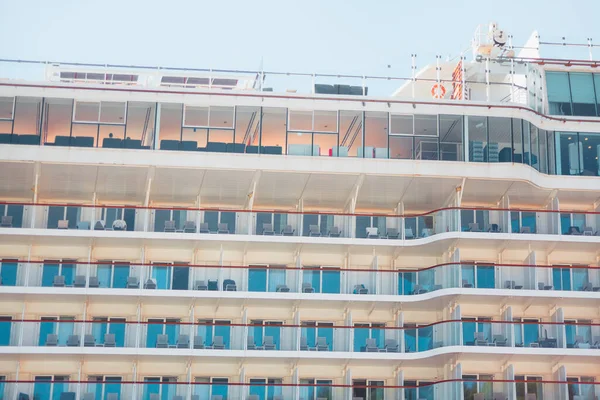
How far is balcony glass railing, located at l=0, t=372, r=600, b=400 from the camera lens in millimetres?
46156

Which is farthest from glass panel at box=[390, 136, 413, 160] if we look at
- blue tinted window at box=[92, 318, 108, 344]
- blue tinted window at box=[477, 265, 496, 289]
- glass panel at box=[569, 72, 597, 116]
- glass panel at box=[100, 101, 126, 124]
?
blue tinted window at box=[92, 318, 108, 344]

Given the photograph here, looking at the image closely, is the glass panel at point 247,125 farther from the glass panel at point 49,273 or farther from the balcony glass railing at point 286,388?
the balcony glass railing at point 286,388

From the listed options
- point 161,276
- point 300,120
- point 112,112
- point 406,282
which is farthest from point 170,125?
point 406,282

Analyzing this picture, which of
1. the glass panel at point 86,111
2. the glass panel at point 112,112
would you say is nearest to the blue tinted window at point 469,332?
the glass panel at point 112,112

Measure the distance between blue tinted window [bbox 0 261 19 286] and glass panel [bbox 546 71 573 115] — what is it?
2592 cm

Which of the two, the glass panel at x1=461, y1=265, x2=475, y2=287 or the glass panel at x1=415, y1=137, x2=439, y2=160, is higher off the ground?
the glass panel at x1=415, y1=137, x2=439, y2=160

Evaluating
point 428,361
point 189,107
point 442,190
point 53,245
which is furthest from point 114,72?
point 428,361

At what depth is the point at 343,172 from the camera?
4922 cm

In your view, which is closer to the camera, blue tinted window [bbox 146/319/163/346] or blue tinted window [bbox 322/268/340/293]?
blue tinted window [bbox 146/319/163/346]

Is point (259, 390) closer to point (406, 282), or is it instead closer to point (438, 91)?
point (406, 282)

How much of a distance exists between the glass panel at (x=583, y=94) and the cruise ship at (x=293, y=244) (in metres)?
1.83

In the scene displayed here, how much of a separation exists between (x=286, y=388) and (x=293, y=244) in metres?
6.39

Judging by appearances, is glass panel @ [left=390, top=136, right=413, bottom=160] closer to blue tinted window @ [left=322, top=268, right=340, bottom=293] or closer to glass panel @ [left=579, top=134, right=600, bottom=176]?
blue tinted window @ [left=322, top=268, right=340, bottom=293]

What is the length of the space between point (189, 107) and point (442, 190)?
11987 millimetres
